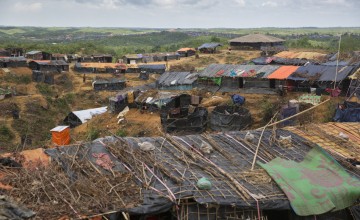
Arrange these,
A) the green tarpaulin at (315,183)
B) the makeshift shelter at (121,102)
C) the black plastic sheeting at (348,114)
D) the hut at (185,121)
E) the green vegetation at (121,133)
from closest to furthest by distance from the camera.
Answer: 1. the green tarpaulin at (315,183)
2. the black plastic sheeting at (348,114)
3. the hut at (185,121)
4. the green vegetation at (121,133)
5. the makeshift shelter at (121,102)

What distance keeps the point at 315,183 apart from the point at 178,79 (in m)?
26.6

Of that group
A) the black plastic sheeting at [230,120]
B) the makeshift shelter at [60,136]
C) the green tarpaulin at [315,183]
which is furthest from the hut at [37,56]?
the green tarpaulin at [315,183]

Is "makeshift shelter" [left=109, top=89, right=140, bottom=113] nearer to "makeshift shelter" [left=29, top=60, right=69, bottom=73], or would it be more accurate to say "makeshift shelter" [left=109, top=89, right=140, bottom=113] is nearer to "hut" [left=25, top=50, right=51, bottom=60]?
"makeshift shelter" [left=29, top=60, right=69, bottom=73]

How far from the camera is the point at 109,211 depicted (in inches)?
294

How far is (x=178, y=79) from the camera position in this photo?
3569 centimetres

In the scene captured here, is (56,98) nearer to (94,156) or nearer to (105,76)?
(105,76)

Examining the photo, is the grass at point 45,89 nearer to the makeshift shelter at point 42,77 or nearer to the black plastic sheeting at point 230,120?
the makeshift shelter at point 42,77

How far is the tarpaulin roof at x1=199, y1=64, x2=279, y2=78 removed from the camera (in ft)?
101

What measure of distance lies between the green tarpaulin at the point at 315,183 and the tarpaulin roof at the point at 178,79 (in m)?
24.0

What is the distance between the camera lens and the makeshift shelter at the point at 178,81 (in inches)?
1354

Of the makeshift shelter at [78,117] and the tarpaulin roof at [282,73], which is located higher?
the tarpaulin roof at [282,73]

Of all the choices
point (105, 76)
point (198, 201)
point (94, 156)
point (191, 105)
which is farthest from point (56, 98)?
point (198, 201)

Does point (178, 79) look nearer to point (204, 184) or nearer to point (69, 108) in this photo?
point (69, 108)

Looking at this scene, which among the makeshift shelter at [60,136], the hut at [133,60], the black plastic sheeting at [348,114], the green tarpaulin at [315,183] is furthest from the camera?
the hut at [133,60]
